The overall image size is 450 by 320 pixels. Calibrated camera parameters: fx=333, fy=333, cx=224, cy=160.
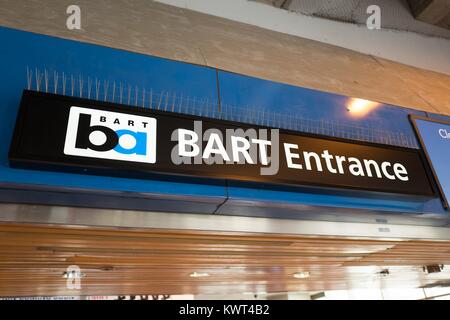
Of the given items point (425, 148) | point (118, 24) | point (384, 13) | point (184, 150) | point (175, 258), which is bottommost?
point (175, 258)

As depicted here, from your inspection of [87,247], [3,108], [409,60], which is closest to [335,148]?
[87,247]

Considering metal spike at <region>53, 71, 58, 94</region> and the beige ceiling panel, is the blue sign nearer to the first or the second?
the beige ceiling panel

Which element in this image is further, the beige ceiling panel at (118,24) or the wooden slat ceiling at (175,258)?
the beige ceiling panel at (118,24)

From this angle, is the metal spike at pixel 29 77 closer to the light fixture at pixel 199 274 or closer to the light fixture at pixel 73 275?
the light fixture at pixel 73 275

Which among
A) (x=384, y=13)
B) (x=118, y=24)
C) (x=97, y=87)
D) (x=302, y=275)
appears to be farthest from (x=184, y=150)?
(x=384, y=13)

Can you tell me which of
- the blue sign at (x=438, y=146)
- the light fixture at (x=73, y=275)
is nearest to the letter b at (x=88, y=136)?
the light fixture at (x=73, y=275)

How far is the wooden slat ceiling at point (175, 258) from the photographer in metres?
1.47

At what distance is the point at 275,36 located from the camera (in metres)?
2.88

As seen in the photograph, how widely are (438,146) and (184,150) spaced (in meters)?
1.83

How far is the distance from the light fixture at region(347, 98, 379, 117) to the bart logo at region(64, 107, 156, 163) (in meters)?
1.43

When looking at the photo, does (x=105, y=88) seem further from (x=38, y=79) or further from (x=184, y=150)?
(x=184, y=150)

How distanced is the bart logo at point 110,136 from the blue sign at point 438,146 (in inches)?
65.3

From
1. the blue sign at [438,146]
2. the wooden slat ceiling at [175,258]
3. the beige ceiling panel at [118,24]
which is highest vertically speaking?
the beige ceiling panel at [118,24]

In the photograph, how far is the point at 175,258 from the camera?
1.96 m
